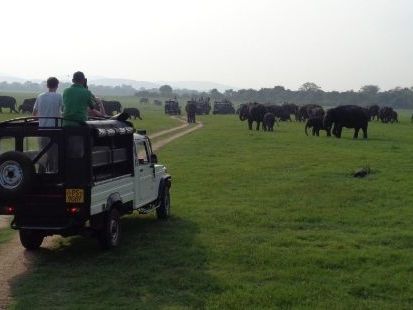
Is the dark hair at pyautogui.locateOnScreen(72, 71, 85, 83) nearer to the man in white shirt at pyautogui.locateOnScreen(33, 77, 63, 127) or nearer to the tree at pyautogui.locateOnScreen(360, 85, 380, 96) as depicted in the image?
the man in white shirt at pyautogui.locateOnScreen(33, 77, 63, 127)

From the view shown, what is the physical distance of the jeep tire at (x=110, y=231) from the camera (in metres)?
11.3

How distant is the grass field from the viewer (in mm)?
8852

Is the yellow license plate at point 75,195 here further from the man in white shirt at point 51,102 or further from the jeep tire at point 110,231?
the man in white shirt at point 51,102

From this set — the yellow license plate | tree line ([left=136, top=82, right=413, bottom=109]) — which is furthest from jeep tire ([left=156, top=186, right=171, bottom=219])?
tree line ([left=136, top=82, right=413, bottom=109])

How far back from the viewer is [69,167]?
10656mm

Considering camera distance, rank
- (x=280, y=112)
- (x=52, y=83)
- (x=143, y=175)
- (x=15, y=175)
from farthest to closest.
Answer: (x=280, y=112) < (x=52, y=83) < (x=143, y=175) < (x=15, y=175)

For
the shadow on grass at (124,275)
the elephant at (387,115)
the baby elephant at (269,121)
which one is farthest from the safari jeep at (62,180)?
the elephant at (387,115)

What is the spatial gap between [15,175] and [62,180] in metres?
0.75

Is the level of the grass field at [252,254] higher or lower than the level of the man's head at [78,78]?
lower

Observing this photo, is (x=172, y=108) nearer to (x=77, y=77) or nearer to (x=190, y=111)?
(x=190, y=111)

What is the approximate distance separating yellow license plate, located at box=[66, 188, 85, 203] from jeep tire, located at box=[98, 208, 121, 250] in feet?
3.18

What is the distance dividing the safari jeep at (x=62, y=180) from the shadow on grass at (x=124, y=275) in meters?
0.50

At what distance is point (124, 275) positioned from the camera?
996 cm

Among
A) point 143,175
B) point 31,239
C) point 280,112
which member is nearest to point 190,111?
point 280,112
